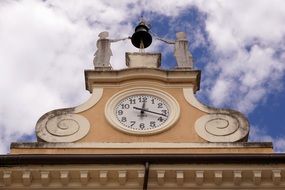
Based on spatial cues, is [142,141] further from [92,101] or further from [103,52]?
[103,52]

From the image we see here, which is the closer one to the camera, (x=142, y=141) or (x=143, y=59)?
(x=142, y=141)

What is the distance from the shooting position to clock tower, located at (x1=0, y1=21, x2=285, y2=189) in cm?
1575

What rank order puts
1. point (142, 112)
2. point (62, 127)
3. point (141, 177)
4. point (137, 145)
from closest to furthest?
1. point (141, 177)
2. point (137, 145)
3. point (62, 127)
4. point (142, 112)

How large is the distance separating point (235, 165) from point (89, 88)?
4997mm

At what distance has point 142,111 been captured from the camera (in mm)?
18375

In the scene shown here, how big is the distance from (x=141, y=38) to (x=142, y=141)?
5633mm

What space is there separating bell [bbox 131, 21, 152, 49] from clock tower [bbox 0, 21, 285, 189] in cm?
83

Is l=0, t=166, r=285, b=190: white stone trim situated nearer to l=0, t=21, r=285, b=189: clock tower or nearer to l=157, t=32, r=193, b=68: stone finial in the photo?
l=0, t=21, r=285, b=189: clock tower

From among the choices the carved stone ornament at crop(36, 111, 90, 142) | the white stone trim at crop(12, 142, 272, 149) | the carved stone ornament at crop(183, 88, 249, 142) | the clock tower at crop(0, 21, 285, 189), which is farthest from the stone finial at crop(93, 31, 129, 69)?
the white stone trim at crop(12, 142, 272, 149)

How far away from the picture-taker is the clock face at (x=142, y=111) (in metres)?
17.7

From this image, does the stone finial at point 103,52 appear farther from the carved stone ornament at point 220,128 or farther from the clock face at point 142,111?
the carved stone ornament at point 220,128

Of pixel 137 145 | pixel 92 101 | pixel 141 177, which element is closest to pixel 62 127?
pixel 92 101

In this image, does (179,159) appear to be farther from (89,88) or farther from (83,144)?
(89,88)

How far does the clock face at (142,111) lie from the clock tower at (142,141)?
0.02 meters
